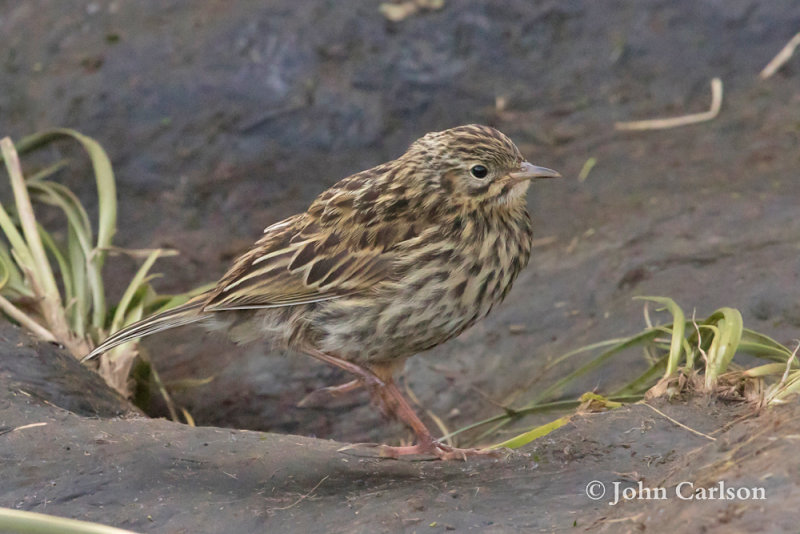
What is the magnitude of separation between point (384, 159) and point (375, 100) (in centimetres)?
56

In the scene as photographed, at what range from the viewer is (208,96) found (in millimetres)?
7957

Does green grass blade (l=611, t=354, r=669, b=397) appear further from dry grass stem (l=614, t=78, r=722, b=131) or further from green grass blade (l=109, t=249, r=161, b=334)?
dry grass stem (l=614, t=78, r=722, b=131)

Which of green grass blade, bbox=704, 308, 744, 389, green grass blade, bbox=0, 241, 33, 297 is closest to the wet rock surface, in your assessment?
green grass blade, bbox=704, 308, 744, 389

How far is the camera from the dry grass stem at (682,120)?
776 centimetres

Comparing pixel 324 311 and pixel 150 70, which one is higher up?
pixel 150 70

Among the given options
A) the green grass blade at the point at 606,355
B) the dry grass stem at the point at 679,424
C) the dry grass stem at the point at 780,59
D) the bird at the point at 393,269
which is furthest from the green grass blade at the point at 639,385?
the dry grass stem at the point at 780,59

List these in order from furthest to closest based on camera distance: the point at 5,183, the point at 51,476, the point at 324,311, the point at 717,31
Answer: the point at 717,31 → the point at 5,183 → the point at 324,311 → the point at 51,476

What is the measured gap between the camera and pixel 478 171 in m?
4.39

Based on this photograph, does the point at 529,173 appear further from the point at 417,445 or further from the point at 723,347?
the point at 417,445

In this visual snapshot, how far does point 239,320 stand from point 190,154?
364 cm

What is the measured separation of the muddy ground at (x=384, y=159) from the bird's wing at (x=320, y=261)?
2.18 ft

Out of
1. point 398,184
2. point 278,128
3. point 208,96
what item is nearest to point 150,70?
point 208,96

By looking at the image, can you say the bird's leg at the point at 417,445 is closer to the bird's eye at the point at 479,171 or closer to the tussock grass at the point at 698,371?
the tussock grass at the point at 698,371

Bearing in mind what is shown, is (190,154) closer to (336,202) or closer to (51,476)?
(336,202)
